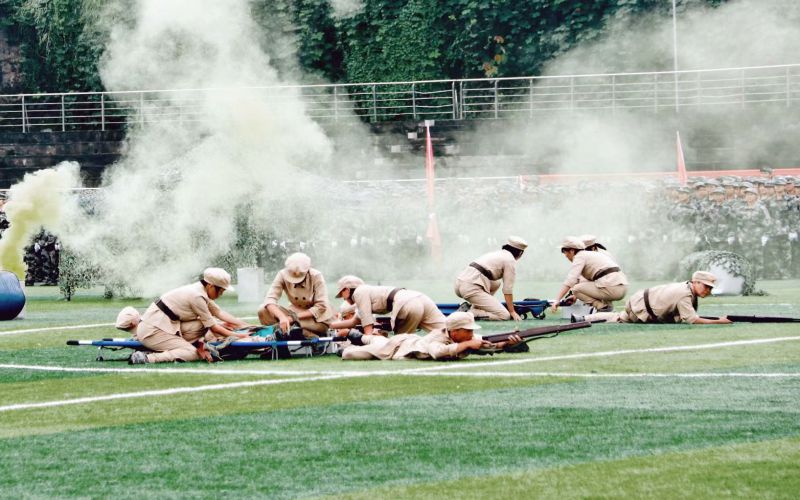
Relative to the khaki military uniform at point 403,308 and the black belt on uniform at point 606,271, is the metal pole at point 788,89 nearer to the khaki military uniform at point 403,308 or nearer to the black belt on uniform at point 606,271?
the black belt on uniform at point 606,271

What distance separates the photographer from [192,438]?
934cm

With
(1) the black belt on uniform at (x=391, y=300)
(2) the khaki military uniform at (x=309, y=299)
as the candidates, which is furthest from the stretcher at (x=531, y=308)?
(1) the black belt on uniform at (x=391, y=300)

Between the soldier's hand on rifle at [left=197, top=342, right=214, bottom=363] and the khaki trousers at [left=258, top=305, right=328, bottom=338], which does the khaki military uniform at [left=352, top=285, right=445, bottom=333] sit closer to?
the khaki trousers at [left=258, top=305, right=328, bottom=338]

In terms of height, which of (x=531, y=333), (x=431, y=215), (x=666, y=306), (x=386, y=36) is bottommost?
(x=531, y=333)

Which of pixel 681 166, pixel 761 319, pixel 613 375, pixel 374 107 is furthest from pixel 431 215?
pixel 613 375

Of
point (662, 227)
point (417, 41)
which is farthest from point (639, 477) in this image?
point (417, 41)

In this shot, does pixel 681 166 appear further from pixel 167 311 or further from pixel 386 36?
pixel 167 311

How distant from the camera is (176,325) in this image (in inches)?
587

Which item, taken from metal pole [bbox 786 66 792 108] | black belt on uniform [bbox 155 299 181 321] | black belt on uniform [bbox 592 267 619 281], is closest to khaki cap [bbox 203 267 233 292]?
black belt on uniform [bbox 155 299 181 321]

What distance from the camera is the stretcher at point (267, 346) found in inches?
577

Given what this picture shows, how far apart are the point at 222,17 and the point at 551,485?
36074 mm

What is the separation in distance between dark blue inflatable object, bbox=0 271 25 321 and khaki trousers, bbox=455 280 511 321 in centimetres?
692

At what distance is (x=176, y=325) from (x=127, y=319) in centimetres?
121

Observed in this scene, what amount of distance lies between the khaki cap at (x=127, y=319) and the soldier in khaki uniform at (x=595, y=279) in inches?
239
